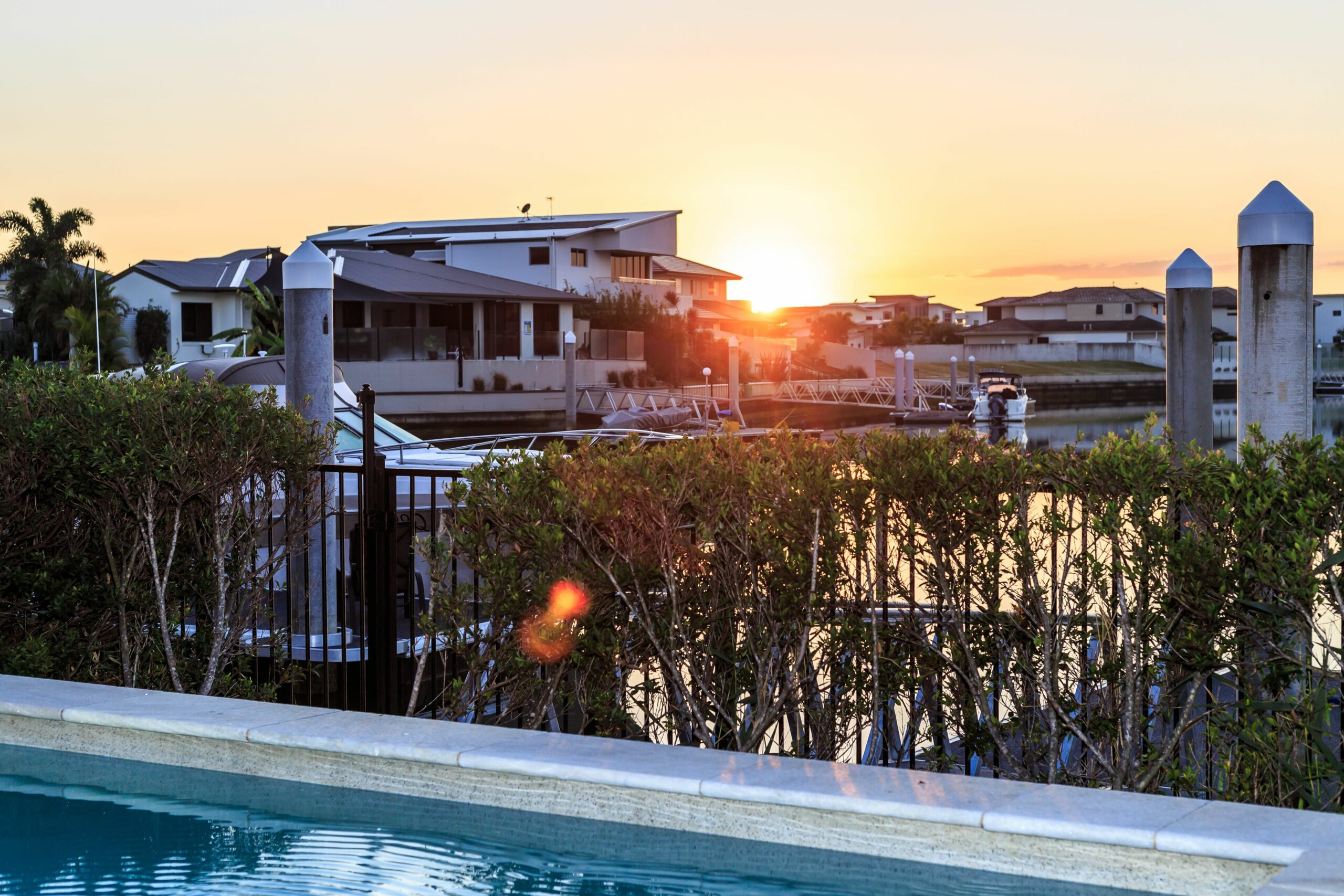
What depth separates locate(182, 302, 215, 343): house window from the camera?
53.0 meters

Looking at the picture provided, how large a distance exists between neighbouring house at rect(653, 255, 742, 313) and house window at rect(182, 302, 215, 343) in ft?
78.4

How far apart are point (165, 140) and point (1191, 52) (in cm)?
1458

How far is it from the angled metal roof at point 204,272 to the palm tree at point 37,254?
522 cm

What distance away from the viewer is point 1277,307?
20.0ft

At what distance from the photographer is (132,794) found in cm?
512

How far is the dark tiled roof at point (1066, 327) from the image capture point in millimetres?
104688

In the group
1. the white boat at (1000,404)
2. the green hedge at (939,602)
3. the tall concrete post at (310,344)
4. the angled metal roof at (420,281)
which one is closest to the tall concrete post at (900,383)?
the white boat at (1000,404)

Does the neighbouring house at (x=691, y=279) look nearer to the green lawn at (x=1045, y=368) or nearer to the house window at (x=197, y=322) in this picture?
the green lawn at (x=1045, y=368)

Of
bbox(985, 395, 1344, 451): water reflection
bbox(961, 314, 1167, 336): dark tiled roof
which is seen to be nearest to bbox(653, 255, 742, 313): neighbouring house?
bbox(985, 395, 1344, 451): water reflection

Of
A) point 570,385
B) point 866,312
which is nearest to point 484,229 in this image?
point 570,385

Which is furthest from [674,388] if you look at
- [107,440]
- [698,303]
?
[107,440]

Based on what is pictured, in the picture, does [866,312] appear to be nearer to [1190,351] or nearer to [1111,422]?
[1111,422]

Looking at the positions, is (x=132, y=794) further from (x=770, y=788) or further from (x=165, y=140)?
(x=165, y=140)

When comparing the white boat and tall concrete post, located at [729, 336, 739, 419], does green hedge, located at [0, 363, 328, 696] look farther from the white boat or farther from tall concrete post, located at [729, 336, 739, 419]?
the white boat
